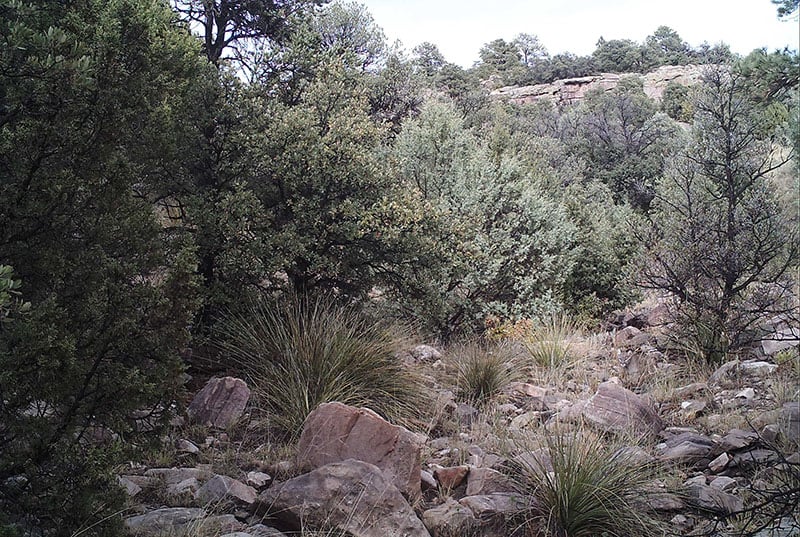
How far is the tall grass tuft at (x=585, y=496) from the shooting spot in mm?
3900

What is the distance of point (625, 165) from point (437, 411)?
68.0 feet

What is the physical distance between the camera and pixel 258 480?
166 inches

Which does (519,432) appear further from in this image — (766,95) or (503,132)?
(503,132)

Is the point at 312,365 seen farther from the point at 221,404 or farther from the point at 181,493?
the point at 181,493

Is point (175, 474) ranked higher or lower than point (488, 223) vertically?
lower

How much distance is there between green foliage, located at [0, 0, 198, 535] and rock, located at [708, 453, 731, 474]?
404 centimetres

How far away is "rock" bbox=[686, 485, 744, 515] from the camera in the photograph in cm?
409

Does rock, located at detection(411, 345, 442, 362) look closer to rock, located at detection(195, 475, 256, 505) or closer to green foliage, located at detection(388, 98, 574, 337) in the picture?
green foliage, located at detection(388, 98, 574, 337)

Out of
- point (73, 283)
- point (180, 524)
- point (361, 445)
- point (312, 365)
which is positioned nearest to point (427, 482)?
point (361, 445)

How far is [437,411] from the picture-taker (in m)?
5.88

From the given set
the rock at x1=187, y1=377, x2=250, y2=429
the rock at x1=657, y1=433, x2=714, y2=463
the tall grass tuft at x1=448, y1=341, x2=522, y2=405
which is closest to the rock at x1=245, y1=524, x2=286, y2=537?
the rock at x1=187, y1=377, x2=250, y2=429

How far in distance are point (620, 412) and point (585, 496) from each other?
83.3 inches

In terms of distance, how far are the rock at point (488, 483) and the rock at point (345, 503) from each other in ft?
2.55

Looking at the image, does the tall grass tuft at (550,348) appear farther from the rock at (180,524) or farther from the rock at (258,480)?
the rock at (180,524)
